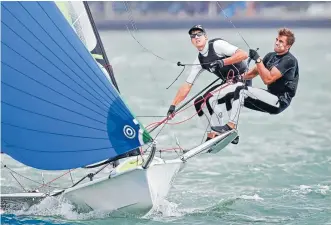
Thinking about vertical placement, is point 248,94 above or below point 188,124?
below

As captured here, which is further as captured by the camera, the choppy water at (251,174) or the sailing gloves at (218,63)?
the choppy water at (251,174)

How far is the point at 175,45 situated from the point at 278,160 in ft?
61.0

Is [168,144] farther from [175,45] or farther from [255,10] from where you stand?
[175,45]

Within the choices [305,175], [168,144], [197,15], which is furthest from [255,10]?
[305,175]

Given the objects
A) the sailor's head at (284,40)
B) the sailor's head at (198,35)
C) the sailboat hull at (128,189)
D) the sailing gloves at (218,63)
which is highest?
the sailor's head at (198,35)

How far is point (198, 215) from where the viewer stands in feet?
26.4

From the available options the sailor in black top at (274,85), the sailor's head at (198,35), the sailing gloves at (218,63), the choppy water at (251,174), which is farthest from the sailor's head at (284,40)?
the choppy water at (251,174)

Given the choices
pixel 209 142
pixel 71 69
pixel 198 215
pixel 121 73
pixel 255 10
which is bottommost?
pixel 198 215

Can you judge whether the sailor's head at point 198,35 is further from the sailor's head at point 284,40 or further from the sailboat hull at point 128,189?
the sailboat hull at point 128,189

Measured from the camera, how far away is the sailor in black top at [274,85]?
7516mm

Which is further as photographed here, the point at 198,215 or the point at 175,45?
the point at 175,45

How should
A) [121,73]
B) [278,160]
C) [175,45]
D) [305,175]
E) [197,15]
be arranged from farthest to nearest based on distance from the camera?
[175,45] < [197,15] < [121,73] < [278,160] < [305,175]

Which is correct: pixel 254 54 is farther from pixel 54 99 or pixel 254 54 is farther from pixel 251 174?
pixel 251 174

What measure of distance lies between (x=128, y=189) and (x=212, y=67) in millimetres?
1189
